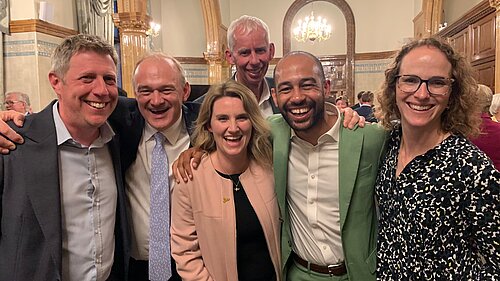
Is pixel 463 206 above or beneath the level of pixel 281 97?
beneath

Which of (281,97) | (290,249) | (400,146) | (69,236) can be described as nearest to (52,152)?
(69,236)

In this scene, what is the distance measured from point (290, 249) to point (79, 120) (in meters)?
1.14

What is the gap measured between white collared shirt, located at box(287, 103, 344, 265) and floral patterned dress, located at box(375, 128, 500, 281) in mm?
307

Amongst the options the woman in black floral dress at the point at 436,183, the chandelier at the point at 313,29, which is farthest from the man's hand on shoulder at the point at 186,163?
the chandelier at the point at 313,29

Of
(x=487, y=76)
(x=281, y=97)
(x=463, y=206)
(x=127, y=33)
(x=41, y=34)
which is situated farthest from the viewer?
(x=487, y=76)

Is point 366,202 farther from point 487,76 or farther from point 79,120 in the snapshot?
point 487,76

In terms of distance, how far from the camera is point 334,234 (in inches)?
75.6

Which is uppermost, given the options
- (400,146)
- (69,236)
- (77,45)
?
(77,45)

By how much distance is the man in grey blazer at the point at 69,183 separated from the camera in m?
1.70

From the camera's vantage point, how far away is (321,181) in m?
1.93

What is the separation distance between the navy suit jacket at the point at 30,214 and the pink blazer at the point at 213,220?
0.54m

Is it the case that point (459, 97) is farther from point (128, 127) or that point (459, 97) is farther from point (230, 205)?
point (128, 127)

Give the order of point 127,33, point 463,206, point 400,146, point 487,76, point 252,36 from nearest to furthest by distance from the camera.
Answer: point 463,206 → point 400,146 → point 252,36 → point 127,33 → point 487,76

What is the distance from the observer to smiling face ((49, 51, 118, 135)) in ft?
5.90
